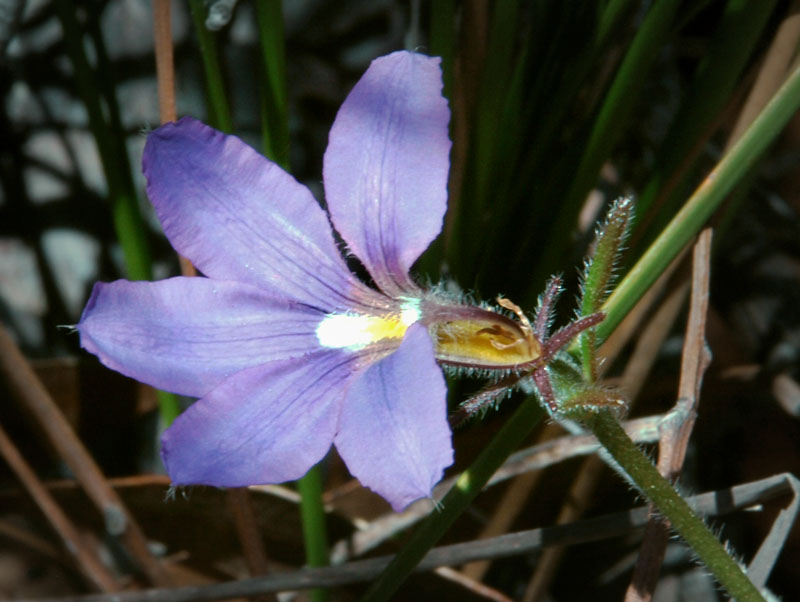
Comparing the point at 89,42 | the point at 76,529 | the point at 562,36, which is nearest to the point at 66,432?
the point at 76,529

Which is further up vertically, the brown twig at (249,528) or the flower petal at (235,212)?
the flower petal at (235,212)

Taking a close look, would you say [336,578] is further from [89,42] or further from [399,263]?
[89,42]

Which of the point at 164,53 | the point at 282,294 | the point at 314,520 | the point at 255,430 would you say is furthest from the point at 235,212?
the point at 314,520

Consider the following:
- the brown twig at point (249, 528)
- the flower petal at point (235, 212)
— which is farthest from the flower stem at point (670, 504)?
the brown twig at point (249, 528)

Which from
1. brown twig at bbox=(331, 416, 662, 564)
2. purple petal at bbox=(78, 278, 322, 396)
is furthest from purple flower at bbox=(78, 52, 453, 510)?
brown twig at bbox=(331, 416, 662, 564)

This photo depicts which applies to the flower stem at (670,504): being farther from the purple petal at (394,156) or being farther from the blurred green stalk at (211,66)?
the blurred green stalk at (211,66)

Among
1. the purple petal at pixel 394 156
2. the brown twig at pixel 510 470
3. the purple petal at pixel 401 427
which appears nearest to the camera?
the purple petal at pixel 401 427
